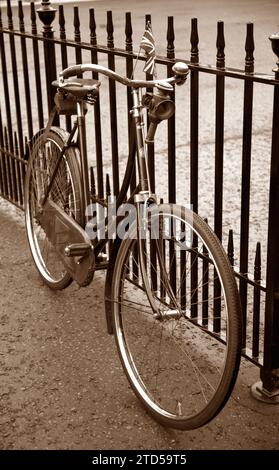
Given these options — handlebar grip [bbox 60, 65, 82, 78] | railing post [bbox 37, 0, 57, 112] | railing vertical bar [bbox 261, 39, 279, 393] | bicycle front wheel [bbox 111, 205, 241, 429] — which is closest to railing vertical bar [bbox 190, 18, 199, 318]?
bicycle front wheel [bbox 111, 205, 241, 429]

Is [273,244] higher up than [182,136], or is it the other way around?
[273,244]

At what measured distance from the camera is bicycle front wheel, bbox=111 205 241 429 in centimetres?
294

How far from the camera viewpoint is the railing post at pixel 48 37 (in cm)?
473

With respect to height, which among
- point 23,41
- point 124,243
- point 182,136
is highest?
point 23,41

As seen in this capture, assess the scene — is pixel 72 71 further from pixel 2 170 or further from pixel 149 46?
pixel 2 170

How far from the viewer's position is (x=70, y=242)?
162 inches

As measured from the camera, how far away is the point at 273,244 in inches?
129

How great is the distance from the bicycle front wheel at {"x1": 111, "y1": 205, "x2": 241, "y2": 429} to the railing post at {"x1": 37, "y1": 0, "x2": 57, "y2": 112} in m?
1.37

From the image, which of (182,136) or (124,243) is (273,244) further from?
(182,136)

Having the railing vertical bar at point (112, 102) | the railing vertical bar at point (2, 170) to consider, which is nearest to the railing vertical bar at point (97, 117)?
the railing vertical bar at point (112, 102)

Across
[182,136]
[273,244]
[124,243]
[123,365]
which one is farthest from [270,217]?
[182,136]

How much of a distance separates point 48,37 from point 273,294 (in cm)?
250

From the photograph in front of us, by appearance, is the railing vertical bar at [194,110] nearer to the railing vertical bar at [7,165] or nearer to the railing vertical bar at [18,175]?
the railing vertical bar at [18,175]
